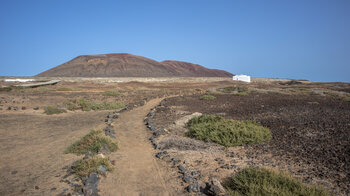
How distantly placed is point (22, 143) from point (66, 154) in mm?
2311

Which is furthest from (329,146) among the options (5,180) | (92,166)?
(5,180)

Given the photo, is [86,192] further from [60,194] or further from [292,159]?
[292,159]

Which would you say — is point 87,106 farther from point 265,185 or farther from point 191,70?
point 191,70

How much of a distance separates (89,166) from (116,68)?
9103 cm

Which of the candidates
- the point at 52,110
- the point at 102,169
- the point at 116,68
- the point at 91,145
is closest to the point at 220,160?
the point at 102,169

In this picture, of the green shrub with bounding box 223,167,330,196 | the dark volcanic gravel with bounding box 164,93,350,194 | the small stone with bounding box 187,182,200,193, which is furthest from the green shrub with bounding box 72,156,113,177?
the dark volcanic gravel with bounding box 164,93,350,194

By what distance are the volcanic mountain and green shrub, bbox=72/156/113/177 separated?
272 feet

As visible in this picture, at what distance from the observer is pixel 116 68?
302 ft

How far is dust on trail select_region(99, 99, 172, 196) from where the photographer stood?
13.9 ft

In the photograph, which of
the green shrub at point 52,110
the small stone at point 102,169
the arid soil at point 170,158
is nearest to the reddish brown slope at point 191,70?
the green shrub at point 52,110

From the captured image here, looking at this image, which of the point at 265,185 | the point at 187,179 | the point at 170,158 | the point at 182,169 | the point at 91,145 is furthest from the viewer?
the point at 91,145

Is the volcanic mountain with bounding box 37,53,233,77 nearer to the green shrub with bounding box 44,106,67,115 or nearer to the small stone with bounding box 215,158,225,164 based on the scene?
the green shrub with bounding box 44,106,67,115

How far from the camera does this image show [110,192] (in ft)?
13.6

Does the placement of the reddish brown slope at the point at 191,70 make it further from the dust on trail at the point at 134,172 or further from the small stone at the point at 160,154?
the small stone at the point at 160,154
